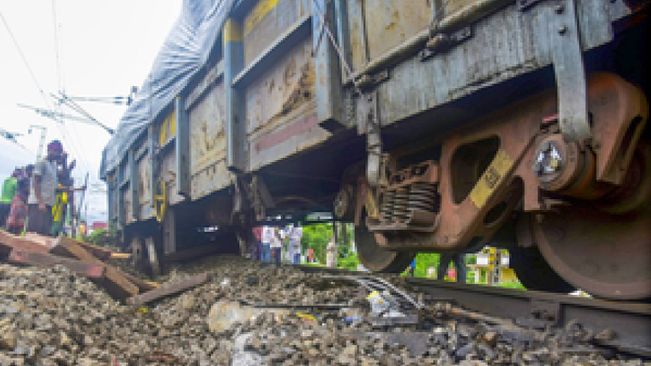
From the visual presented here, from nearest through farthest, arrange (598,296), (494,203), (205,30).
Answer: (598,296) < (494,203) < (205,30)

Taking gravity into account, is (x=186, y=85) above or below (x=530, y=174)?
above

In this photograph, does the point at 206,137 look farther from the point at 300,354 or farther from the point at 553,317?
the point at 553,317

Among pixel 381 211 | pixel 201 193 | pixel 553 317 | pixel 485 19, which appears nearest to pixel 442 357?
pixel 553 317

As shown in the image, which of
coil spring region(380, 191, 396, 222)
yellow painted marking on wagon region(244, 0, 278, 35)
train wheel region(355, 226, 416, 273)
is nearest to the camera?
coil spring region(380, 191, 396, 222)

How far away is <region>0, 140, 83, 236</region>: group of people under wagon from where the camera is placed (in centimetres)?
840

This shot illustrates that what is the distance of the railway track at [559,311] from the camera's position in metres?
2.08

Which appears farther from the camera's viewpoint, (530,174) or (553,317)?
(553,317)

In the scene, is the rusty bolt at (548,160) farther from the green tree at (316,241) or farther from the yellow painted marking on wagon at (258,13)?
the green tree at (316,241)

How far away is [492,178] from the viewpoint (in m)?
2.41

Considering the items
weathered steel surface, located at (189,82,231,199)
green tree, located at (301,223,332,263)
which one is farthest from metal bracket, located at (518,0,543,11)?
green tree, located at (301,223,332,263)

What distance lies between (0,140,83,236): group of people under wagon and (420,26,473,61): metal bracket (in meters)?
8.29

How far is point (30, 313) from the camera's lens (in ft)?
9.24

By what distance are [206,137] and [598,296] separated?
4.50 meters

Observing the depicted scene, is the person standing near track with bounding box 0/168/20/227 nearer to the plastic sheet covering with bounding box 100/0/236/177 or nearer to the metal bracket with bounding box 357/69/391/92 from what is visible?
the plastic sheet covering with bounding box 100/0/236/177
